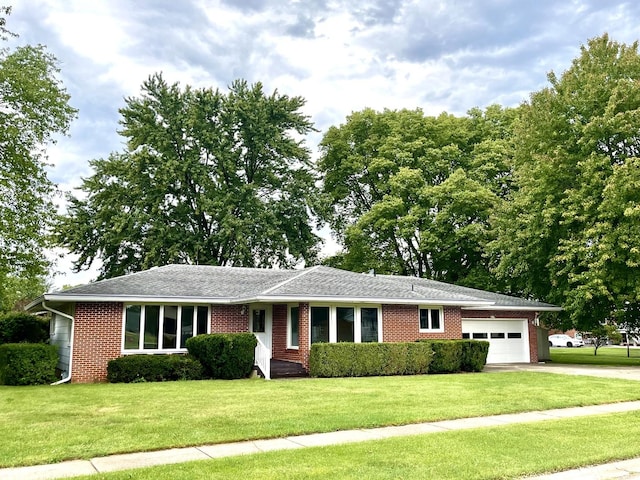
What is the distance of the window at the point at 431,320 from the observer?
2027cm

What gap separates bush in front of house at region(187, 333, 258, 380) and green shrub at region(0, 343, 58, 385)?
13.0 ft

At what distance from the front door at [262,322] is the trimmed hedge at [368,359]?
10.9 ft

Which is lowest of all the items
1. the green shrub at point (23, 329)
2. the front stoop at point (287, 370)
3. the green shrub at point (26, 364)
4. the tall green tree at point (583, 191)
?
the front stoop at point (287, 370)

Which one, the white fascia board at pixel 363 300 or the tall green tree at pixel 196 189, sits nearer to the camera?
the white fascia board at pixel 363 300

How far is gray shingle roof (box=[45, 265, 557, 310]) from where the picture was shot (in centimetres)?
1677

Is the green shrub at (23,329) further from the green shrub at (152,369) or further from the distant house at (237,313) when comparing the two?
the green shrub at (152,369)

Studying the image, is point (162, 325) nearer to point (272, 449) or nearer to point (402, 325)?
point (402, 325)

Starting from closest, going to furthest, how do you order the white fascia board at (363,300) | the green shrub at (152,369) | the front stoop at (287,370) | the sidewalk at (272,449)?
the sidewalk at (272,449), the green shrub at (152,369), the white fascia board at (363,300), the front stoop at (287,370)

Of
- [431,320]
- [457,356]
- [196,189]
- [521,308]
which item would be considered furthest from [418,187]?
A: [457,356]

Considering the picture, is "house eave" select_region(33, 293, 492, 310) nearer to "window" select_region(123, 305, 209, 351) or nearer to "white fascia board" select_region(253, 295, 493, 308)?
"white fascia board" select_region(253, 295, 493, 308)

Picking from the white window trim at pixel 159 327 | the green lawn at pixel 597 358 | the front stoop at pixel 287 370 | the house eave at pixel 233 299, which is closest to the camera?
the house eave at pixel 233 299

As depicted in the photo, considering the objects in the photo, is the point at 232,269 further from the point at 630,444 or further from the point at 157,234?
the point at 630,444

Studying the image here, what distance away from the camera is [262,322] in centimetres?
2012

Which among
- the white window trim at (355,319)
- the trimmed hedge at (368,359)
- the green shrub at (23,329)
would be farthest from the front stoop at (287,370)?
the green shrub at (23,329)
